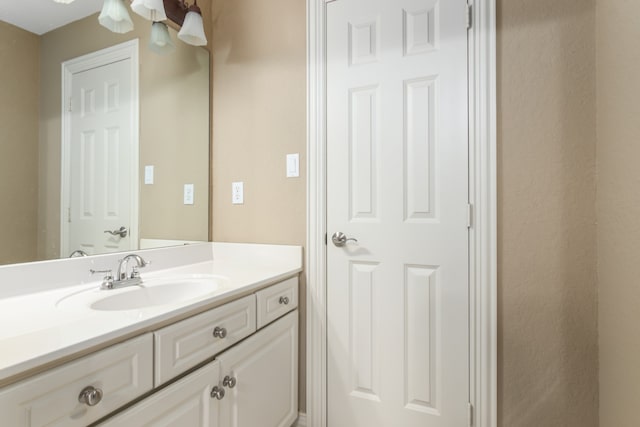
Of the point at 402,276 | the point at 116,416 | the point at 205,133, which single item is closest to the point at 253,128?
the point at 205,133

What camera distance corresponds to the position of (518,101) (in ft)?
4.00

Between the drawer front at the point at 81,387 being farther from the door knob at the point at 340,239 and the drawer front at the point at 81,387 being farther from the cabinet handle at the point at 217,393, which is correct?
the door knob at the point at 340,239

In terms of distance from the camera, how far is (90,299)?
1010 millimetres

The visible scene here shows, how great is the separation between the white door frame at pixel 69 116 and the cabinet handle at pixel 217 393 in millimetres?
746

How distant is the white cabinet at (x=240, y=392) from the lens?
84 cm

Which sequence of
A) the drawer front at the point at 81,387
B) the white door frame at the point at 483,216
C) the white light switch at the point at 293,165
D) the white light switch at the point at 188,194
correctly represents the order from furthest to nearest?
the white light switch at the point at 188,194 → the white light switch at the point at 293,165 → the white door frame at the point at 483,216 → the drawer front at the point at 81,387

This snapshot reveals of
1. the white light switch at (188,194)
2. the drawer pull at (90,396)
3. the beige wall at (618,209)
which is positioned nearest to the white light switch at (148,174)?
the white light switch at (188,194)

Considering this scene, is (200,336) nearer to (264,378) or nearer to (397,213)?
(264,378)

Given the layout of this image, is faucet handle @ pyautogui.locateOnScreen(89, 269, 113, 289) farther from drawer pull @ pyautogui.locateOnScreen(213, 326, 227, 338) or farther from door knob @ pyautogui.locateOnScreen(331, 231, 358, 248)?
door knob @ pyautogui.locateOnScreen(331, 231, 358, 248)

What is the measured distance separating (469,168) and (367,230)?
49 cm

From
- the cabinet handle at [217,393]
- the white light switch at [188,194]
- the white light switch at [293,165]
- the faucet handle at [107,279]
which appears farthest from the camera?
the white light switch at [188,194]

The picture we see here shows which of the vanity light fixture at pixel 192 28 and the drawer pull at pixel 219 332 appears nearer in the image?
the drawer pull at pixel 219 332

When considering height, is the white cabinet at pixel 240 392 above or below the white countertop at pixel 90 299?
below

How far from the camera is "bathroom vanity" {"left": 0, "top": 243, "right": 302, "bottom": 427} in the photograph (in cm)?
63
